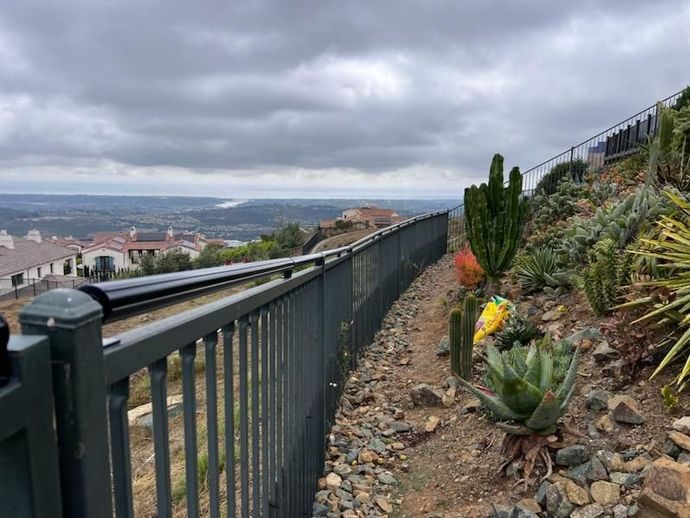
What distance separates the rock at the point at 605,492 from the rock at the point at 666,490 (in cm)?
16

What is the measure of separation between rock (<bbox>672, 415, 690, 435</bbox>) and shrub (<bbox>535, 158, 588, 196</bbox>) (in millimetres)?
12190

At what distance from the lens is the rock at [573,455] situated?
130 inches

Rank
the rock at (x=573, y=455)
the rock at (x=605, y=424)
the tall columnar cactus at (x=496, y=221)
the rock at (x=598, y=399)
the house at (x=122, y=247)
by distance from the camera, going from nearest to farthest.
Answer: the rock at (x=573, y=455), the rock at (x=605, y=424), the rock at (x=598, y=399), the tall columnar cactus at (x=496, y=221), the house at (x=122, y=247)

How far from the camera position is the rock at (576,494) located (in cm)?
300

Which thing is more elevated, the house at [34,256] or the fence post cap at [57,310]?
the fence post cap at [57,310]

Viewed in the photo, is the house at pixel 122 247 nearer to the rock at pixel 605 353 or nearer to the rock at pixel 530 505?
the rock at pixel 605 353

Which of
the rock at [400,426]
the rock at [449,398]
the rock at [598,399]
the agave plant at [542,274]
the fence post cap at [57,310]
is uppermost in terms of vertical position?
the fence post cap at [57,310]

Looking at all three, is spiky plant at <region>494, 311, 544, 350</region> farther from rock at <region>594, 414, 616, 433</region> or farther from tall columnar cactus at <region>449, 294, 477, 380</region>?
rock at <region>594, 414, 616, 433</region>

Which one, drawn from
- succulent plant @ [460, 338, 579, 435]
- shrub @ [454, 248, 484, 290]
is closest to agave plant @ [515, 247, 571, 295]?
shrub @ [454, 248, 484, 290]

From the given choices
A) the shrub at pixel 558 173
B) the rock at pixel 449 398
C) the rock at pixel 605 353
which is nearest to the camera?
the rock at pixel 605 353

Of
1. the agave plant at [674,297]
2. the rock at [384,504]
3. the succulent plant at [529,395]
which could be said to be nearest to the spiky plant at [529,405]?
the succulent plant at [529,395]

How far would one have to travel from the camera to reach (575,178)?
14.4 m

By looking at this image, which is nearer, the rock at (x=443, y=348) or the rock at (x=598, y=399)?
the rock at (x=598, y=399)

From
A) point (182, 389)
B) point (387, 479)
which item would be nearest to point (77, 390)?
point (182, 389)
